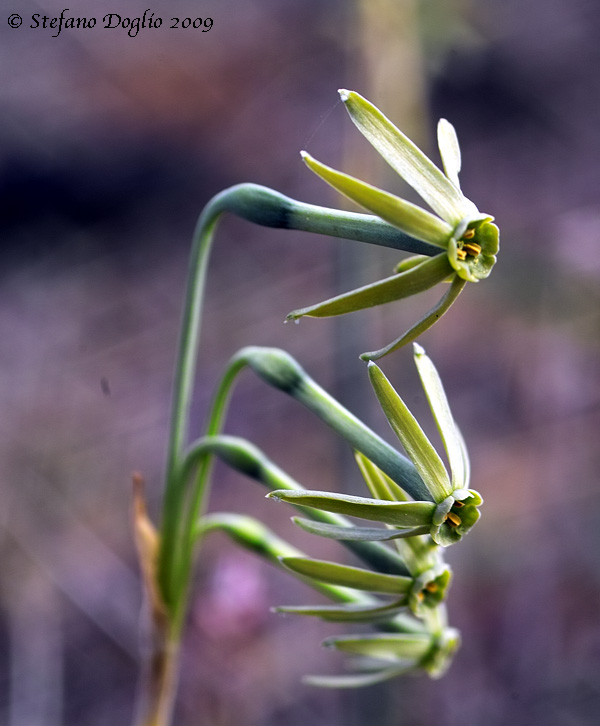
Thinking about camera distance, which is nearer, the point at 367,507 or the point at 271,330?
the point at 367,507

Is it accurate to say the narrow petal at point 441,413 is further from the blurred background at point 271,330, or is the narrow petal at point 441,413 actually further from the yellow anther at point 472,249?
the blurred background at point 271,330

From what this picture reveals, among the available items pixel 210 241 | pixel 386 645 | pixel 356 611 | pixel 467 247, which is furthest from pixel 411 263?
pixel 386 645

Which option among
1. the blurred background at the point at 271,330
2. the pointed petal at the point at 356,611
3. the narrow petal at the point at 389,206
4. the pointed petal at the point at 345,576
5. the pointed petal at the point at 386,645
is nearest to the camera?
the narrow petal at the point at 389,206

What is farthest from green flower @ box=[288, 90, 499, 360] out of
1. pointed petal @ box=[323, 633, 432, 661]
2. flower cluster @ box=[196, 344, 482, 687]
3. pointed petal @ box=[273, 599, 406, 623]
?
pointed petal @ box=[323, 633, 432, 661]

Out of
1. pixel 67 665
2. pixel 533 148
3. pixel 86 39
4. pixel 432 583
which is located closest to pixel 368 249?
pixel 432 583

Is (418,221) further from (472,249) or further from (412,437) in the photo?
(412,437)

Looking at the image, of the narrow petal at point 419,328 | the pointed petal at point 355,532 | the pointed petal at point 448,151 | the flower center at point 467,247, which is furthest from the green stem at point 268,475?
the pointed petal at point 448,151

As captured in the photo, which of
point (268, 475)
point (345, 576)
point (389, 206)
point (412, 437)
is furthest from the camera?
point (268, 475)
